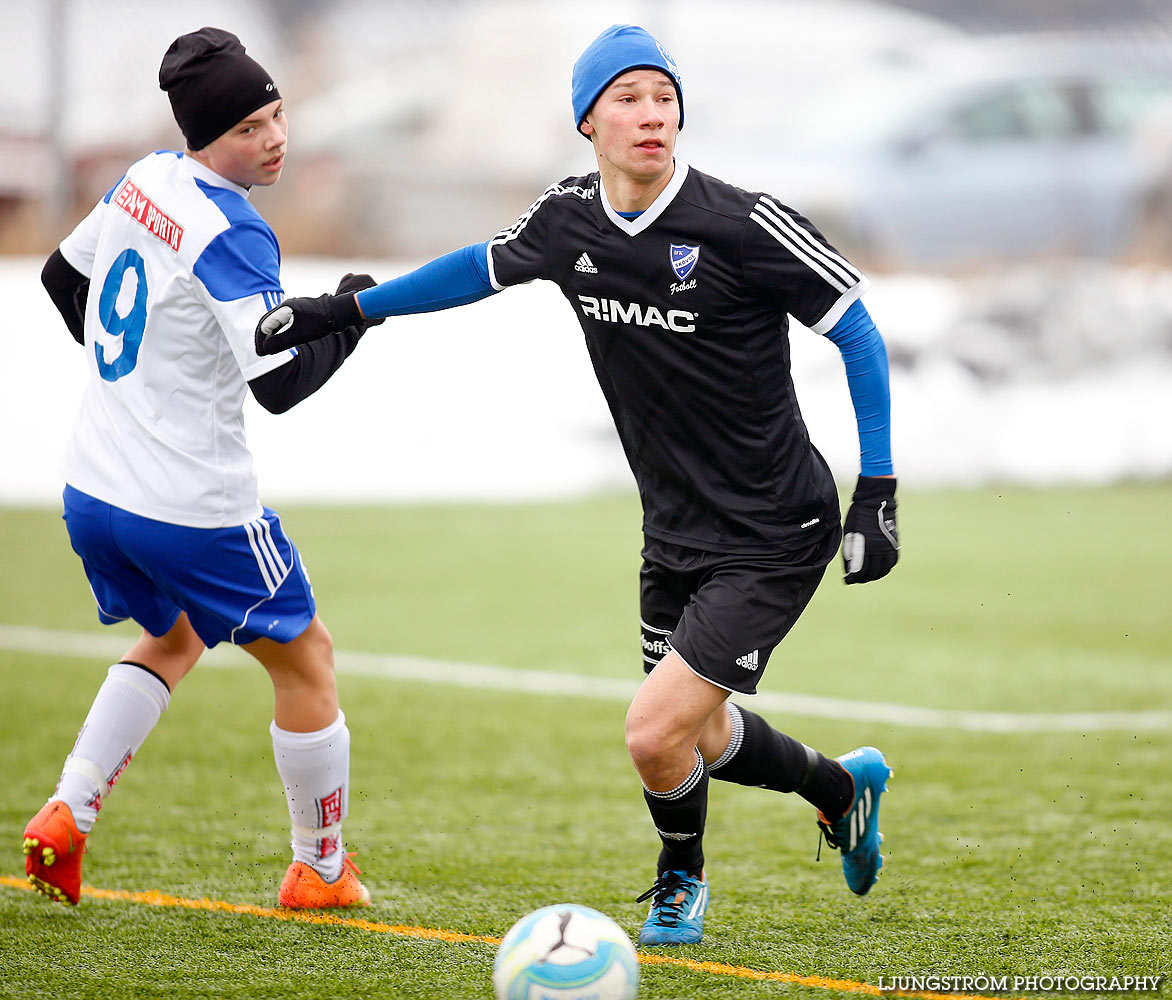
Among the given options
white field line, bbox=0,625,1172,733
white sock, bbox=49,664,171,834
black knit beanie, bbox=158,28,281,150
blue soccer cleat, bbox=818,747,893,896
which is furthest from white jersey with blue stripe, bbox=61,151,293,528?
white field line, bbox=0,625,1172,733

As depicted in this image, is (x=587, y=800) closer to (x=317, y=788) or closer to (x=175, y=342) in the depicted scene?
(x=317, y=788)

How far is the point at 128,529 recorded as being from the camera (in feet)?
11.3

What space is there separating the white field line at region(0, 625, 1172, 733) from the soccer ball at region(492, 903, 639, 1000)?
128 inches

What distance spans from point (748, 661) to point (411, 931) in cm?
104

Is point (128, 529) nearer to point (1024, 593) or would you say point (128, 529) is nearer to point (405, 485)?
point (1024, 593)

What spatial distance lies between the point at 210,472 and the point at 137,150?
10255 millimetres

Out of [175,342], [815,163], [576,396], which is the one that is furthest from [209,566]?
[815,163]

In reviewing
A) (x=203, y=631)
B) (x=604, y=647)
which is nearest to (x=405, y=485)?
(x=604, y=647)

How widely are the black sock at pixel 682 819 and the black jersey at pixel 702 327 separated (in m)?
0.57

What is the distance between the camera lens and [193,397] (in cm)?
345

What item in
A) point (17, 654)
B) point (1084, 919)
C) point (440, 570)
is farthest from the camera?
point (440, 570)

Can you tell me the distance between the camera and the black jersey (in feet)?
10.8

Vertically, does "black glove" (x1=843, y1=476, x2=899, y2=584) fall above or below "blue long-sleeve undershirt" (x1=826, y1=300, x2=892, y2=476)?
below

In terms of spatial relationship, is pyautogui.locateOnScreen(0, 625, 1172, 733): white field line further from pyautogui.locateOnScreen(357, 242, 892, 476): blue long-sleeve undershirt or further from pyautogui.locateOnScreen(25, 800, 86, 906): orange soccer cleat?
pyautogui.locateOnScreen(25, 800, 86, 906): orange soccer cleat
